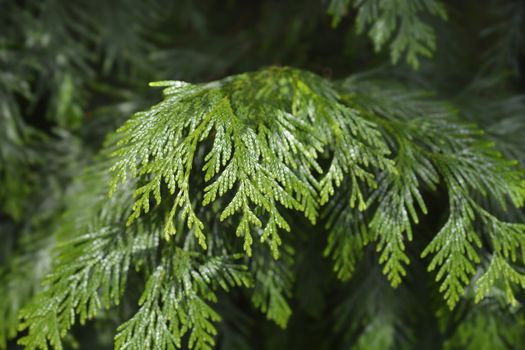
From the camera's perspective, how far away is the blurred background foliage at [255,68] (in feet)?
5.24

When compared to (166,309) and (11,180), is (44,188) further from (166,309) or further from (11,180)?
(166,309)

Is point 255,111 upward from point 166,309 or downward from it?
upward

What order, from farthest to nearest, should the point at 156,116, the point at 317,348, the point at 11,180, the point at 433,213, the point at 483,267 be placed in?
the point at 317,348 → the point at 11,180 → the point at 433,213 → the point at 483,267 → the point at 156,116

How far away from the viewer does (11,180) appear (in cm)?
175

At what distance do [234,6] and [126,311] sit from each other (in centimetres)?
139

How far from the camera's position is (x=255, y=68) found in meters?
1.92

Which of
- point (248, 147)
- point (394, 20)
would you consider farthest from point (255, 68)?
point (248, 147)

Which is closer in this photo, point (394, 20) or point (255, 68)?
point (394, 20)

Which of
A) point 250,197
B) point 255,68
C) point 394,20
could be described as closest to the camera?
point 250,197

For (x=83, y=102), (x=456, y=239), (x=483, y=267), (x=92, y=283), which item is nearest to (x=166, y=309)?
(x=92, y=283)

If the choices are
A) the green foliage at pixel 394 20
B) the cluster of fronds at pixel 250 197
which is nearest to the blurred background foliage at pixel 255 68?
the green foliage at pixel 394 20

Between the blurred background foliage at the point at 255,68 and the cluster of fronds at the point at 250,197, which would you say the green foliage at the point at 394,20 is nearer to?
the blurred background foliage at the point at 255,68

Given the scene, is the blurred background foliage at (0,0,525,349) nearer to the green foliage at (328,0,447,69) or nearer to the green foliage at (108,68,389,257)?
the green foliage at (328,0,447,69)

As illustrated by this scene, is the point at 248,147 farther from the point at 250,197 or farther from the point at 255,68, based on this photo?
the point at 255,68
